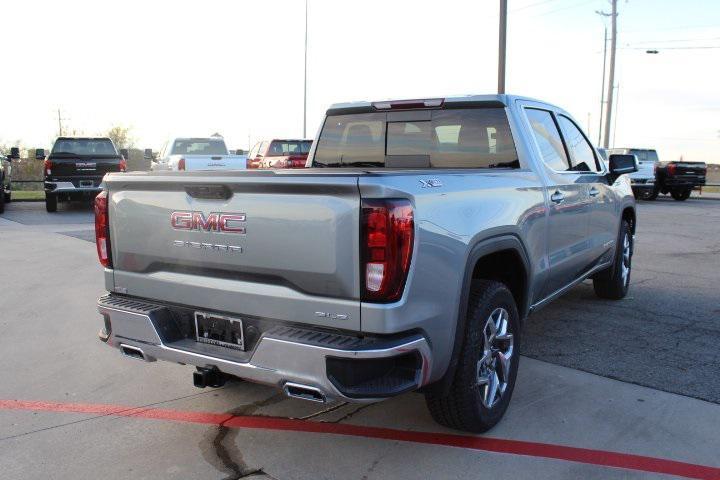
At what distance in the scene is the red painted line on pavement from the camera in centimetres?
330

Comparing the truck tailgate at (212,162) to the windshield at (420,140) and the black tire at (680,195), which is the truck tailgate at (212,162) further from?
the black tire at (680,195)

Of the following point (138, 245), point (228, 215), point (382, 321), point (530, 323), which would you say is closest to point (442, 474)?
point (382, 321)

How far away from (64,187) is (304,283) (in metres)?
15.2

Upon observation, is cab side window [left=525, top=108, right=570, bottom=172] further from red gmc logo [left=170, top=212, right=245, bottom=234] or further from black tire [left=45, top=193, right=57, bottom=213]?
black tire [left=45, top=193, right=57, bottom=213]

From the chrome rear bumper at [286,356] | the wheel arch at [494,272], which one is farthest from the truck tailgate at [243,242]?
the wheel arch at [494,272]

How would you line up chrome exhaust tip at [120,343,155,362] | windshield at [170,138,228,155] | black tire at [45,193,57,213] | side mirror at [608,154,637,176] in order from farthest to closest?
windshield at [170,138,228,155] < black tire at [45,193,57,213] < side mirror at [608,154,637,176] < chrome exhaust tip at [120,343,155,362]

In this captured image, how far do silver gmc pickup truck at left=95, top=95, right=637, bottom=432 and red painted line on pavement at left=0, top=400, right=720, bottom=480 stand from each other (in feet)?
0.51

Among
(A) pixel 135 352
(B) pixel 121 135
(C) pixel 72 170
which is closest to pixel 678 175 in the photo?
(C) pixel 72 170

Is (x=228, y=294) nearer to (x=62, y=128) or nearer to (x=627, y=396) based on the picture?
(x=627, y=396)

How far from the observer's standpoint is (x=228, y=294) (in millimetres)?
3209

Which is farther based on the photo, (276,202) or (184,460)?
(184,460)

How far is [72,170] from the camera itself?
16469 mm

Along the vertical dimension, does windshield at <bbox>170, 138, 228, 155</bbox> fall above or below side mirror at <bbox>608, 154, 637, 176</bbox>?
above

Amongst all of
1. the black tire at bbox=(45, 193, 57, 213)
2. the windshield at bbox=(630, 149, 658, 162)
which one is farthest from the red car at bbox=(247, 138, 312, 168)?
the windshield at bbox=(630, 149, 658, 162)
